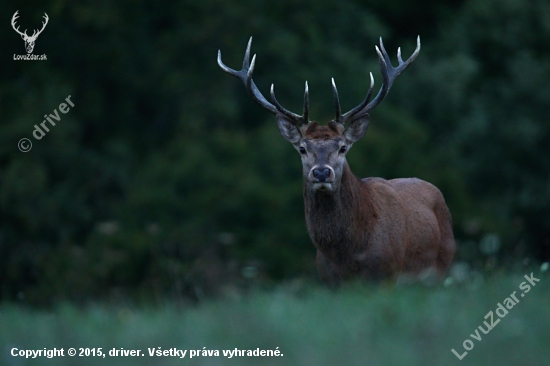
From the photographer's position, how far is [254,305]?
5.84 meters

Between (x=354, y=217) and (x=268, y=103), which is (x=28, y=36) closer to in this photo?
(x=268, y=103)

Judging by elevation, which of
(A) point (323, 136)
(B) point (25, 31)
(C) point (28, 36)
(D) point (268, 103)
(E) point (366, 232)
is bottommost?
(E) point (366, 232)

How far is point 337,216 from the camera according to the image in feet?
27.3

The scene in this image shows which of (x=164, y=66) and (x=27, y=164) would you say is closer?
(x=27, y=164)

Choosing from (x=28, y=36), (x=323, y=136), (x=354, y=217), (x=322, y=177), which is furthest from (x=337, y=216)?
(x=28, y=36)

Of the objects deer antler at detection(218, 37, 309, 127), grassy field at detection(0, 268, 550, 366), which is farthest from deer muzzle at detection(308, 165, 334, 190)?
grassy field at detection(0, 268, 550, 366)

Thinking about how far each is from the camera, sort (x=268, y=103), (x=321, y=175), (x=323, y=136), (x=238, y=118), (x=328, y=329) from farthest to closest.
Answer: (x=238, y=118), (x=268, y=103), (x=323, y=136), (x=321, y=175), (x=328, y=329)

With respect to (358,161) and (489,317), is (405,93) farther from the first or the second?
(489,317)

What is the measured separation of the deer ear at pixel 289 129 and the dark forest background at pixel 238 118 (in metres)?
12.1

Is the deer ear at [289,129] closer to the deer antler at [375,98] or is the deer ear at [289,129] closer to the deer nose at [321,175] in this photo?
the deer antler at [375,98]

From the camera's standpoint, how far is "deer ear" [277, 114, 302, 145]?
905 cm

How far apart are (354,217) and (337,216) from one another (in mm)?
164

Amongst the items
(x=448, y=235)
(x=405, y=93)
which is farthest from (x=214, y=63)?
(x=448, y=235)

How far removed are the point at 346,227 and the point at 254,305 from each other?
2612 millimetres
